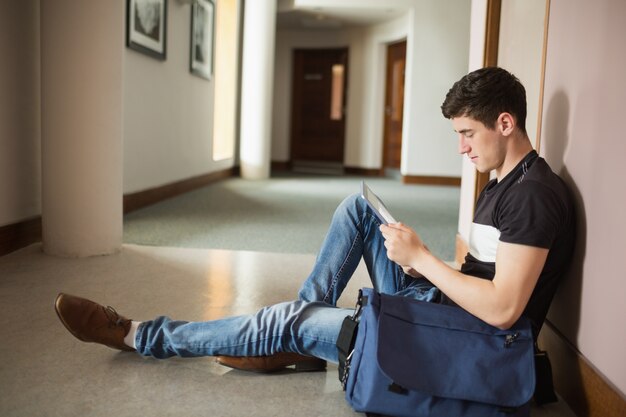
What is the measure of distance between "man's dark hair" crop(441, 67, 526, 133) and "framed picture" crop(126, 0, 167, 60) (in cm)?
396

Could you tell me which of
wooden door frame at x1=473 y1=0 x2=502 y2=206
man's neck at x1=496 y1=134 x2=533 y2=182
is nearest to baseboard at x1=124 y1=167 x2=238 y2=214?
wooden door frame at x1=473 y1=0 x2=502 y2=206

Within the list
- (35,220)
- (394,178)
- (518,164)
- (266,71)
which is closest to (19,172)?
(35,220)

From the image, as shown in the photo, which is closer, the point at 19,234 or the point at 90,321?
the point at 90,321

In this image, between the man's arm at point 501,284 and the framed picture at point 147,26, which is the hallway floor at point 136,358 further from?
the framed picture at point 147,26

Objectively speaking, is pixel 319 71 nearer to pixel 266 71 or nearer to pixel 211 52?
pixel 266 71

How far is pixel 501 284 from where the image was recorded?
1.46 meters

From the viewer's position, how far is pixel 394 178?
1061cm

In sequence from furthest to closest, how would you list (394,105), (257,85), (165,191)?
(394,105) < (257,85) < (165,191)

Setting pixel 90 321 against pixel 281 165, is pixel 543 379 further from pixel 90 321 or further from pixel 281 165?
pixel 281 165

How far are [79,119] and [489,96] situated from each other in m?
2.36

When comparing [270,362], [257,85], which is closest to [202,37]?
[257,85]

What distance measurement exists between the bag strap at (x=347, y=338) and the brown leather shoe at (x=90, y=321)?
2.23ft

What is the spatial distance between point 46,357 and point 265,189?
5.87m

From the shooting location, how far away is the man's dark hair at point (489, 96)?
161 centimetres
